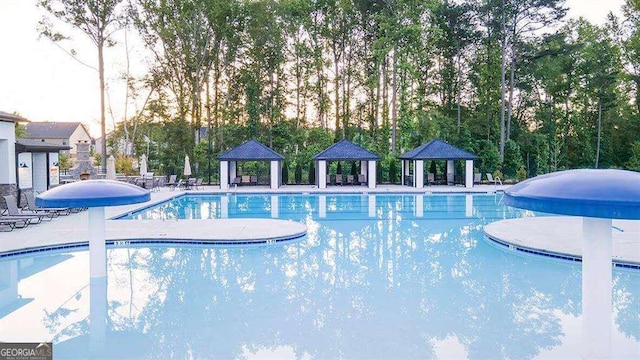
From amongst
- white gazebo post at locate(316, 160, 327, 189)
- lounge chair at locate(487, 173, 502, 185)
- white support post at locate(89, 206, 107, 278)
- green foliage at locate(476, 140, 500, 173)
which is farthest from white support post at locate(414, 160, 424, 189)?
white support post at locate(89, 206, 107, 278)

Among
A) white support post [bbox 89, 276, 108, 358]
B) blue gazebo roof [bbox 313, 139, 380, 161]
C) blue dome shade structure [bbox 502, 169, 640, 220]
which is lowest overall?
white support post [bbox 89, 276, 108, 358]

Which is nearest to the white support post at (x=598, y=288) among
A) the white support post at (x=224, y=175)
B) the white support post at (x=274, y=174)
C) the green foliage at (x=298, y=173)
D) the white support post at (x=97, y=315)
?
the white support post at (x=97, y=315)

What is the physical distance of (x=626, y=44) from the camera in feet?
109

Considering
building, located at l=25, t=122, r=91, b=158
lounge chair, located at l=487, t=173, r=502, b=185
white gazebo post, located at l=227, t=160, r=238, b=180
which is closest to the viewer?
white gazebo post, located at l=227, t=160, r=238, b=180

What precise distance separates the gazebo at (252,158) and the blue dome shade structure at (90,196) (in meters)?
17.5

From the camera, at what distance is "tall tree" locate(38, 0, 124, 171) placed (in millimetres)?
24016

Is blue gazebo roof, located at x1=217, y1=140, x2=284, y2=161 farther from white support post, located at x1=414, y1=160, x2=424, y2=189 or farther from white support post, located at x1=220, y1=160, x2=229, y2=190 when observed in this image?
white support post, located at x1=414, y1=160, x2=424, y2=189

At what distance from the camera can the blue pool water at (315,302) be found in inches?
208

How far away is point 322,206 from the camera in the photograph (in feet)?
62.0

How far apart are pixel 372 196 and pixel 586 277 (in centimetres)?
1798

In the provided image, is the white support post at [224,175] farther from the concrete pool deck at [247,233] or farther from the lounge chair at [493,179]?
the lounge chair at [493,179]

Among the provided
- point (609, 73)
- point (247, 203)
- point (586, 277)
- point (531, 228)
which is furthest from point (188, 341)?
point (609, 73)

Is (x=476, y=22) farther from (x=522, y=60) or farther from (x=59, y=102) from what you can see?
(x=59, y=102)

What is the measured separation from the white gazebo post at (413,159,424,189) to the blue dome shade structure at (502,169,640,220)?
69.5 feet
